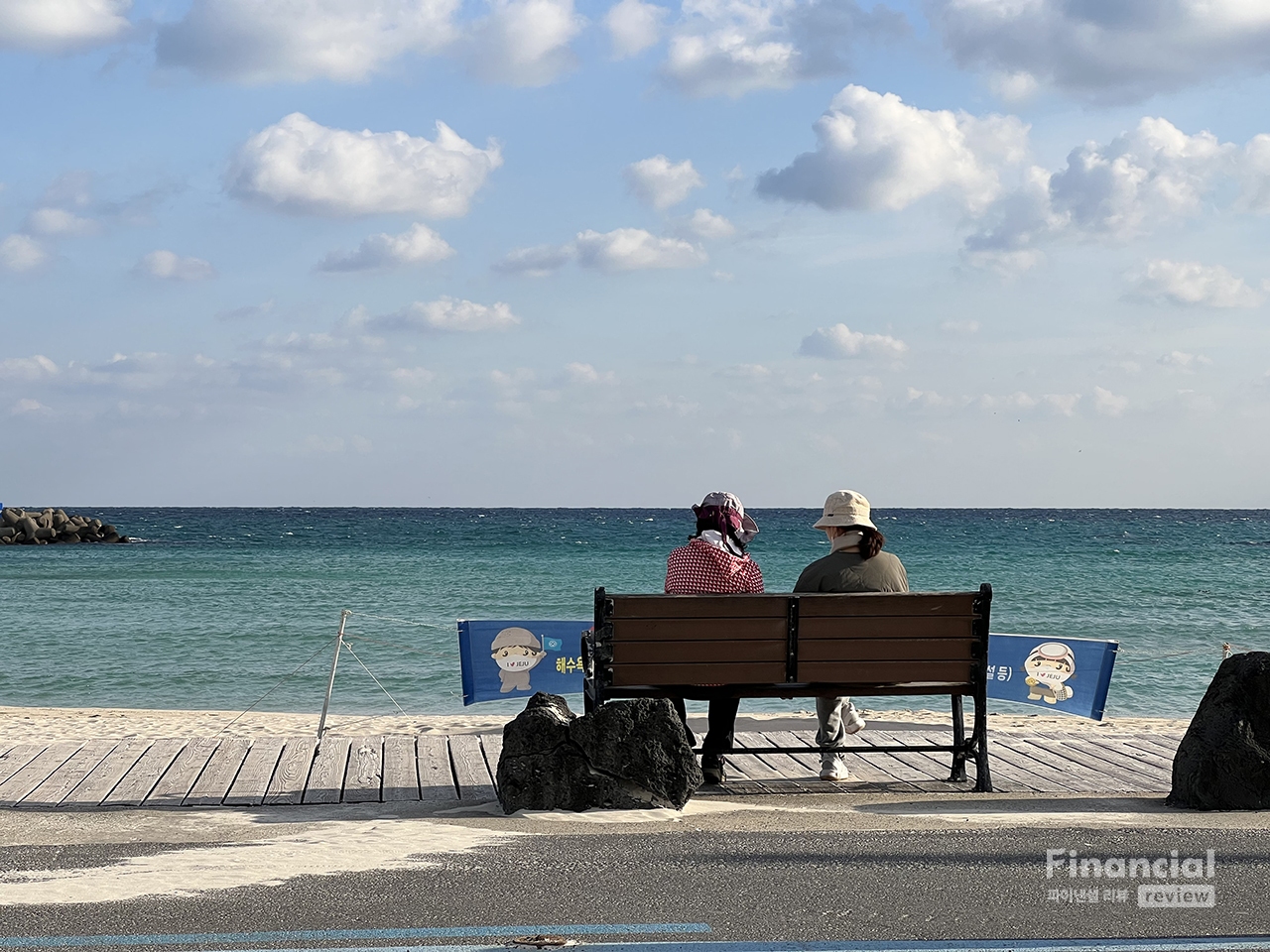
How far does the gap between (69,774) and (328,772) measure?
4.88ft

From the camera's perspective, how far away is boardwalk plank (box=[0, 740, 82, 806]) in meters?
7.27

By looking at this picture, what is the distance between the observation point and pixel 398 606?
32.0 metres

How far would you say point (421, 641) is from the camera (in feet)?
74.8

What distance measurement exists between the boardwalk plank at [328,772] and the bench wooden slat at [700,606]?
1.87 metres

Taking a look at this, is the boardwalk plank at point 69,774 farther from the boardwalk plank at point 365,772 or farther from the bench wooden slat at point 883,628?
the bench wooden slat at point 883,628

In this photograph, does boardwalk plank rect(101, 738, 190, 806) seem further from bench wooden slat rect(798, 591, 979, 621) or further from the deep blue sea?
bench wooden slat rect(798, 591, 979, 621)

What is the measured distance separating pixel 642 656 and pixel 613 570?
136 feet

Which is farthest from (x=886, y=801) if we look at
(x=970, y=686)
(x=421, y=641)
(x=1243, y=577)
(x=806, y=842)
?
(x=1243, y=577)

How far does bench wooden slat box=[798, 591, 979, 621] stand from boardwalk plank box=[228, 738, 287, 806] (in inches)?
120

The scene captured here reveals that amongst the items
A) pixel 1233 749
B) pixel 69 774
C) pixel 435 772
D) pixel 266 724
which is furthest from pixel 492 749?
pixel 1233 749

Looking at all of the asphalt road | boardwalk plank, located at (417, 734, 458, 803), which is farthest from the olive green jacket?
boardwalk plank, located at (417, 734, 458, 803)

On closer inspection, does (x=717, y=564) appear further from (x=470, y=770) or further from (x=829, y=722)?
(x=470, y=770)

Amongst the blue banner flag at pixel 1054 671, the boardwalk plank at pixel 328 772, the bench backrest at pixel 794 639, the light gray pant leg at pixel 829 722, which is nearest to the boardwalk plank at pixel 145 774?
the boardwalk plank at pixel 328 772

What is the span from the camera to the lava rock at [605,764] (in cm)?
650
